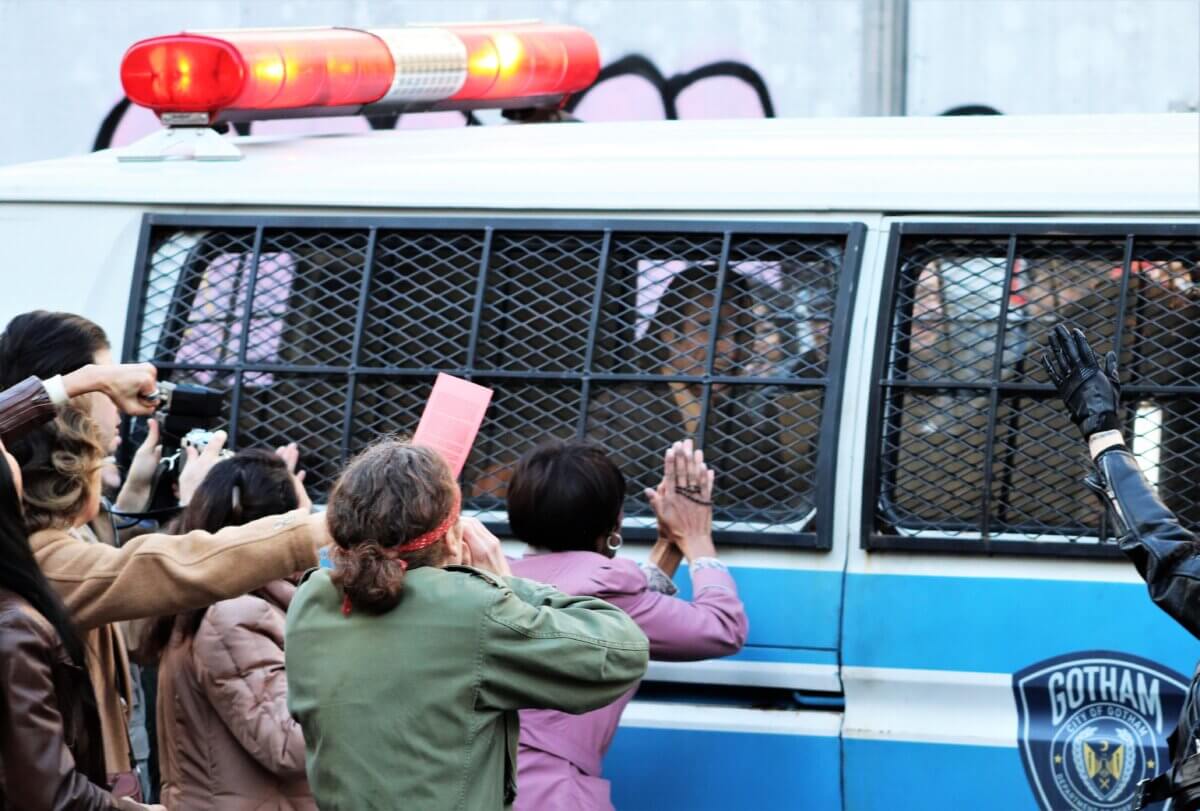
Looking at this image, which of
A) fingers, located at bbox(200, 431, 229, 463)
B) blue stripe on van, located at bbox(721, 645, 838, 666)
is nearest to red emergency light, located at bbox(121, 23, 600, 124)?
fingers, located at bbox(200, 431, 229, 463)

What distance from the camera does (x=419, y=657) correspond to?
7.84 feet

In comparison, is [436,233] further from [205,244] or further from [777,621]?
[777,621]

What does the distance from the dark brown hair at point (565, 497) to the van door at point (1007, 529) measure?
1.67 feet

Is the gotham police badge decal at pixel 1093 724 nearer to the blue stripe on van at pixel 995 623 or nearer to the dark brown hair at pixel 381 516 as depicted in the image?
the blue stripe on van at pixel 995 623

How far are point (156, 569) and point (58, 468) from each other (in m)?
0.23

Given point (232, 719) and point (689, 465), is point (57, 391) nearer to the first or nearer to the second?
point (232, 719)

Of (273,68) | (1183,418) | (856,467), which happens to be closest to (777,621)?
A: (856,467)

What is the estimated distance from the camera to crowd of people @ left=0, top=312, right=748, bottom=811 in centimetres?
238

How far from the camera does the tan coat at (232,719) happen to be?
120 inches

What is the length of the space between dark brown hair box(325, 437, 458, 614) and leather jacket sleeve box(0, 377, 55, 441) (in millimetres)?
555

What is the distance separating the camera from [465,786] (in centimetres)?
239

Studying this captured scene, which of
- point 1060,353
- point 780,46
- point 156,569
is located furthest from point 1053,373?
point 780,46

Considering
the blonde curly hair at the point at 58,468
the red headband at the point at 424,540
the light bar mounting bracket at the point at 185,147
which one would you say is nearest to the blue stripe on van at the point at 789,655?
the red headband at the point at 424,540

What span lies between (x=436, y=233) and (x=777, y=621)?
112 centimetres
